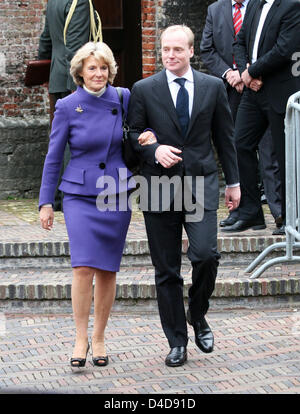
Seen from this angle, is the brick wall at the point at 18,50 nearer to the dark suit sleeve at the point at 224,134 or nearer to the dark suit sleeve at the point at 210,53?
the dark suit sleeve at the point at 210,53

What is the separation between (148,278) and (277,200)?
1.72 metres

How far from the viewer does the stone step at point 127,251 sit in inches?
324

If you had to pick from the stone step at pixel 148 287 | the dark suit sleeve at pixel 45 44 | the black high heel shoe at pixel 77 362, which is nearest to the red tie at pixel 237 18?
the dark suit sleeve at pixel 45 44

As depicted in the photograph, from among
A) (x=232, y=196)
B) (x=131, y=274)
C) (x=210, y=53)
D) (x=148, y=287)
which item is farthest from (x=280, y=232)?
(x=232, y=196)

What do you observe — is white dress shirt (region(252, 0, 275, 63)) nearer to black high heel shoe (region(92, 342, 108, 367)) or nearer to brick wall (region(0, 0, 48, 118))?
black high heel shoe (region(92, 342, 108, 367))

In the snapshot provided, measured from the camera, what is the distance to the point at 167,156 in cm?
564

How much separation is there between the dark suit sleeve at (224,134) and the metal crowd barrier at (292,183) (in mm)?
1339

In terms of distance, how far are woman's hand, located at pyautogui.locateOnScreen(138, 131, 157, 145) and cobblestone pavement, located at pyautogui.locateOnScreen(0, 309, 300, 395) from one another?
4.26 ft

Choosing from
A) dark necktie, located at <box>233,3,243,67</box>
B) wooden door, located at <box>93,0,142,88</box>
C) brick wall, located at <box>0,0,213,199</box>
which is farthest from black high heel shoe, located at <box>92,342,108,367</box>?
wooden door, located at <box>93,0,142,88</box>

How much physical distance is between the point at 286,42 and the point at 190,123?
2485mm

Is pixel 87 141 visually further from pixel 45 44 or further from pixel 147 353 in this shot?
pixel 45 44

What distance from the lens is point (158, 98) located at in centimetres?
590
